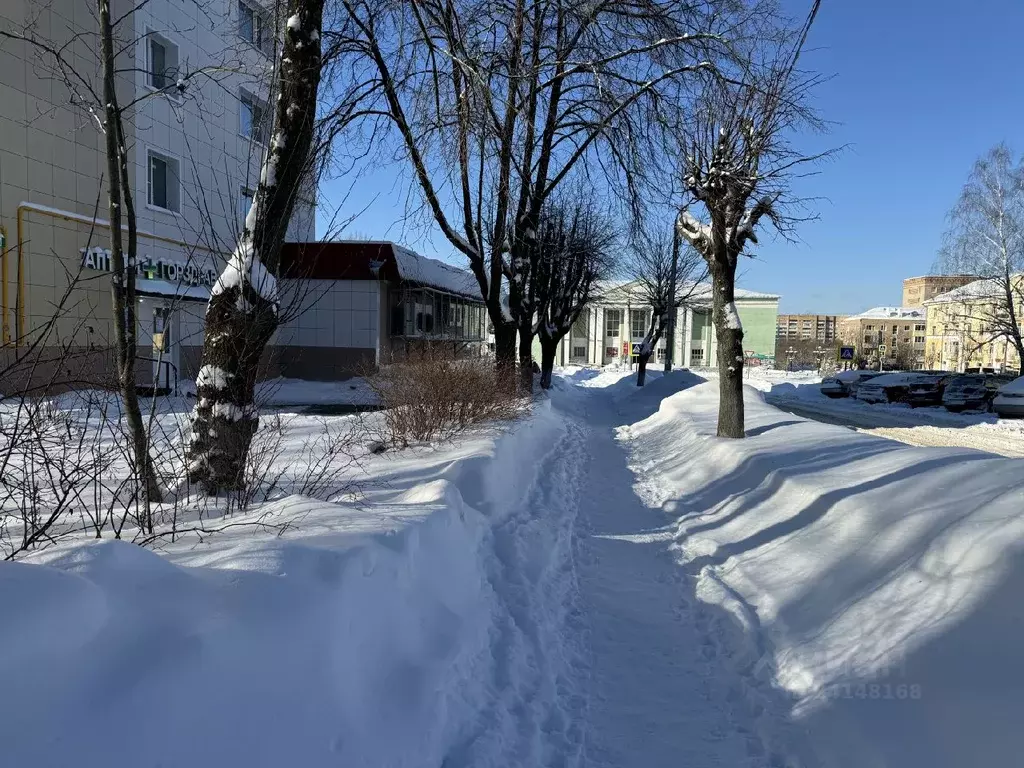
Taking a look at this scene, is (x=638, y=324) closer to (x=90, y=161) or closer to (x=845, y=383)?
(x=845, y=383)

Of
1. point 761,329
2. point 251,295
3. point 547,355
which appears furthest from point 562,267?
point 761,329

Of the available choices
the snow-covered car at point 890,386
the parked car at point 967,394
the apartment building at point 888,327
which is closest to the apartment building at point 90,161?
the parked car at point 967,394

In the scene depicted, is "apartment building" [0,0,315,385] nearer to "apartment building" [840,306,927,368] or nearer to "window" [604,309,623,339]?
"window" [604,309,623,339]

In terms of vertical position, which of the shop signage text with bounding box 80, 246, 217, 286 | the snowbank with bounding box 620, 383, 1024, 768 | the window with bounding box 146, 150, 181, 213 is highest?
the window with bounding box 146, 150, 181, 213

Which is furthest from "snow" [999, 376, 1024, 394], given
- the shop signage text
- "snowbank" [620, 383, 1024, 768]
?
the shop signage text

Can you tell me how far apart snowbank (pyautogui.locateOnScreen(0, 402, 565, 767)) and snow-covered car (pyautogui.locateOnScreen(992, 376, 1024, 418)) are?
21.9 m

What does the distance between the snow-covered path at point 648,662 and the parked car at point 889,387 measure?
73.9 ft

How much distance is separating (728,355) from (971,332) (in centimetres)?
3639

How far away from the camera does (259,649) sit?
241 cm

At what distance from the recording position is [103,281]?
16.7 meters

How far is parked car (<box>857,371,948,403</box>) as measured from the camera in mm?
25562

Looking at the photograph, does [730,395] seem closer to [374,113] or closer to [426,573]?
[374,113]

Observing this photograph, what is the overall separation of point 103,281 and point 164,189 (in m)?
3.51

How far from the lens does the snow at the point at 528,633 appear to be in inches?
79.6
